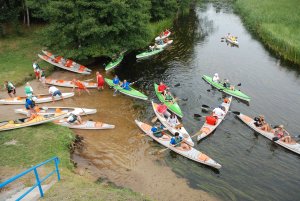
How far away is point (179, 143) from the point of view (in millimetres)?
17391

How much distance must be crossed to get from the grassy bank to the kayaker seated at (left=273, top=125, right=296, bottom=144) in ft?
Answer: 48.4

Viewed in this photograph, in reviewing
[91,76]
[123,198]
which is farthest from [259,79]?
[123,198]

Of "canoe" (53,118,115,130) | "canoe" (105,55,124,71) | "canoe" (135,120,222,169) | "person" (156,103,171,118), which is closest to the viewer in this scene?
"canoe" (135,120,222,169)

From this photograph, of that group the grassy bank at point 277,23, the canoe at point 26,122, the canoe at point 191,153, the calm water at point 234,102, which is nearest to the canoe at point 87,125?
the canoe at point 26,122

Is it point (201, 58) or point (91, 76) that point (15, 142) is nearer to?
point (91, 76)

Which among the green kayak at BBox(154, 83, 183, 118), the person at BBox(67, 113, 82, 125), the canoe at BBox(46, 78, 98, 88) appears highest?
the person at BBox(67, 113, 82, 125)

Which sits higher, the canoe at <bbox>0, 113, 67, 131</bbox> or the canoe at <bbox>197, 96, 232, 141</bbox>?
the canoe at <bbox>0, 113, 67, 131</bbox>

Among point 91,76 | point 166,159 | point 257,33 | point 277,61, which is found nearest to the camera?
point 166,159

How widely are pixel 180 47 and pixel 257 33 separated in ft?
39.5

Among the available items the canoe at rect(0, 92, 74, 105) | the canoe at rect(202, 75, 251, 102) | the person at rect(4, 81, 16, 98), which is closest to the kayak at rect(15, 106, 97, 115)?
the canoe at rect(0, 92, 74, 105)

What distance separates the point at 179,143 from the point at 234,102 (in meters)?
8.42

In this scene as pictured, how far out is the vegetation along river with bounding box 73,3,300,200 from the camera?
15164 millimetres

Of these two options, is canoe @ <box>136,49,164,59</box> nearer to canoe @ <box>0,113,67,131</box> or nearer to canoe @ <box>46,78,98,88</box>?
canoe @ <box>46,78,98,88</box>

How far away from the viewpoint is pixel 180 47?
119 feet
